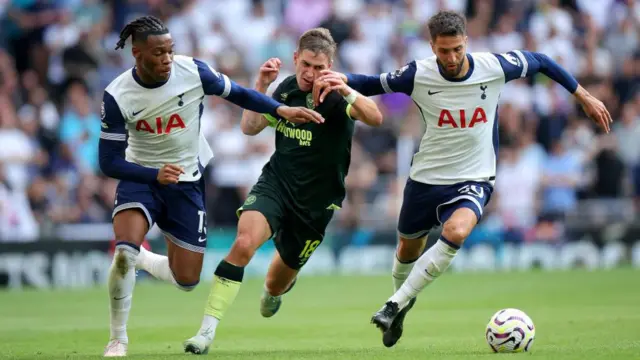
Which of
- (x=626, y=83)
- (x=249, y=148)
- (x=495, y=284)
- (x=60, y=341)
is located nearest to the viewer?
(x=60, y=341)

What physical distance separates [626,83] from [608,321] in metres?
11.7

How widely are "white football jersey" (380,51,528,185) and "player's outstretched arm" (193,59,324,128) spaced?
40.9 inches

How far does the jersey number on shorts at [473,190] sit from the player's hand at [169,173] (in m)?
2.68

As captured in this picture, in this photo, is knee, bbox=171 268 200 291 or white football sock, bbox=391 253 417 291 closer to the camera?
knee, bbox=171 268 200 291

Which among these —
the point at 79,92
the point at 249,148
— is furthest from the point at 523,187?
the point at 79,92

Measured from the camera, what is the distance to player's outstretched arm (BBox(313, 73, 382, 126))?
1027 centimetres

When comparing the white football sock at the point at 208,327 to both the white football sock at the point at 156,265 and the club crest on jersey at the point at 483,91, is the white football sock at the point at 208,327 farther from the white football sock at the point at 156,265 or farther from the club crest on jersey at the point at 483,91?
the club crest on jersey at the point at 483,91

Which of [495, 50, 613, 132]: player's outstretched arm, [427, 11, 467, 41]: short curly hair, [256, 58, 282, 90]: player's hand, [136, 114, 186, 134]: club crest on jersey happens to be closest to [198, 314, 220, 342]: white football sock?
[136, 114, 186, 134]: club crest on jersey

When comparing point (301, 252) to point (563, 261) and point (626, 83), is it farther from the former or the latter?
point (626, 83)

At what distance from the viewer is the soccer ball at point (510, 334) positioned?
990cm

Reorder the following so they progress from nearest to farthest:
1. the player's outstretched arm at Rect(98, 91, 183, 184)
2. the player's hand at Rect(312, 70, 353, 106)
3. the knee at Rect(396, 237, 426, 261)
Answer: the player's outstretched arm at Rect(98, 91, 183, 184)
the player's hand at Rect(312, 70, 353, 106)
the knee at Rect(396, 237, 426, 261)

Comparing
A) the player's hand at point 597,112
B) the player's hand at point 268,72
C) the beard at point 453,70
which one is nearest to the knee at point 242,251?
the player's hand at point 268,72

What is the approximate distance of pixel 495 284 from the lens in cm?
1880

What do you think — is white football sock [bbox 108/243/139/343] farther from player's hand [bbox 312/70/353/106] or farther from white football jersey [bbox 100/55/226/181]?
player's hand [bbox 312/70/353/106]
